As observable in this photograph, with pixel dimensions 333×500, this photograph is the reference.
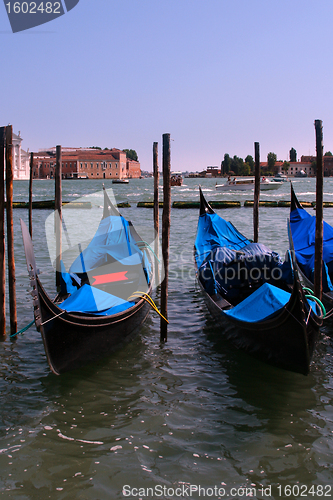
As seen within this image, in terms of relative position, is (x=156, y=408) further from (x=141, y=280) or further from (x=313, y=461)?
(x=141, y=280)

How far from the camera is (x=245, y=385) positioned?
335 centimetres

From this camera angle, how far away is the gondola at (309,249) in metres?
4.66

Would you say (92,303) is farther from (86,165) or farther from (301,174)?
(301,174)

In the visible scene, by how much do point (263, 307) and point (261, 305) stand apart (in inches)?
1.6

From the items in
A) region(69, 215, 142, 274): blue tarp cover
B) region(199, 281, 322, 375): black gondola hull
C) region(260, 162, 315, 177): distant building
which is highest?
region(260, 162, 315, 177): distant building

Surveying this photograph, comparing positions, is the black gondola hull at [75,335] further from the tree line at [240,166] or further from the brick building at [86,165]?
the tree line at [240,166]

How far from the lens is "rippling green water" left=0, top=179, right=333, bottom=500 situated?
7.72 feet

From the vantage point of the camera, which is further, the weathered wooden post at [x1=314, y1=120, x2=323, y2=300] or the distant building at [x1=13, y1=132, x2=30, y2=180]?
the distant building at [x1=13, y1=132, x2=30, y2=180]

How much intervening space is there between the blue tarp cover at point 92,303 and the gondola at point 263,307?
1.02m

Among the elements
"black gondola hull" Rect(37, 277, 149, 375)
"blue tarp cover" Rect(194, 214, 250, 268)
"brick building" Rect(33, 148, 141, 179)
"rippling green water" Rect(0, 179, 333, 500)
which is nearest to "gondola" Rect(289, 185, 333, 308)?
"rippling green water" Rect(0, 179, 333, 500)

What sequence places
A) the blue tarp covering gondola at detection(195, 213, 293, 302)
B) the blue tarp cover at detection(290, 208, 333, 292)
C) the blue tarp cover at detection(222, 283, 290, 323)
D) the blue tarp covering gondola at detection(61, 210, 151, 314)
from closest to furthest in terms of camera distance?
1. the blue tarp cover at detection(222, 283, 290, 323)
2. the blue tarp covering gondola at detection(61, 210, 151, 314)
3. the blue tarp covering gondola at detection(195, 213, 293, 302)
4. the blue tarp cover at detection(290, 208, 333, 292)

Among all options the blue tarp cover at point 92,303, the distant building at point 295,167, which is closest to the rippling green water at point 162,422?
the blue tarp cover at point 92,303

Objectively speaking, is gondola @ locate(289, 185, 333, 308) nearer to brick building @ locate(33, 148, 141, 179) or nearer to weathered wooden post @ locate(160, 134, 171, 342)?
weathered wooden post @ locate(160, 134, 171, 342)

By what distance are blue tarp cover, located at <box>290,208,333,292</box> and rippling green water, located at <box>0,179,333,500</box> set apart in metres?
0.93
